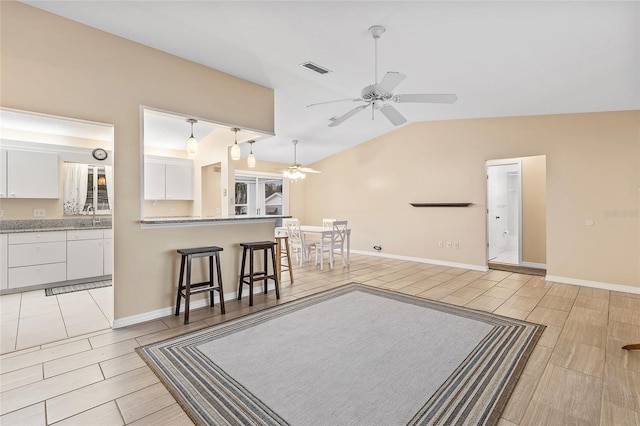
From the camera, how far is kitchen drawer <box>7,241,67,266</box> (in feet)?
13.3

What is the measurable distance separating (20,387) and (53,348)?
0.63 m

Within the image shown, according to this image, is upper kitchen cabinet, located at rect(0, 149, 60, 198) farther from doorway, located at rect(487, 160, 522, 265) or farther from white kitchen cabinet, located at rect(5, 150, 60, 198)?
doorway, located at rect(487, 160, 522, 265)

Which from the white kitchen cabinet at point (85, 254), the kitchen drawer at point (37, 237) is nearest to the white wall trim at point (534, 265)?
the white kitchen cabinet at point (85, 254)

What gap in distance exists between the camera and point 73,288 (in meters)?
4.38

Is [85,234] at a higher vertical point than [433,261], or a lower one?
higher

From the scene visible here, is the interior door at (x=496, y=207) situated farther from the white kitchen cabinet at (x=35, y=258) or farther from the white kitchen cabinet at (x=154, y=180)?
the white kitchen cabinet at (x=35, y=258)

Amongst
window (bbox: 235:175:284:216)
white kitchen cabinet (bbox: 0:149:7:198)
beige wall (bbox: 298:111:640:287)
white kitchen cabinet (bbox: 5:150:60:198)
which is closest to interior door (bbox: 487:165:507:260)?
beige wall (bbox: 298:111:640:287)

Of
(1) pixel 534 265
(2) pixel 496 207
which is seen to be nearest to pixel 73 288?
(1) pixel 534 265

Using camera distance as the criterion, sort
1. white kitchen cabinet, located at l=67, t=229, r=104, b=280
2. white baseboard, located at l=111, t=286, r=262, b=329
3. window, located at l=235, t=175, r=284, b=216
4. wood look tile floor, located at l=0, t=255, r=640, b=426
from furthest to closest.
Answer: window, located at l=235, t=175, r=284, b=216
white kitchen cabinet, located at l=67, t=229, r=104, b=280
white baseboard, located at l=111, t=286, r=262, b=329
wood look tile floor, located at l=0, t=255, r=640, b=426

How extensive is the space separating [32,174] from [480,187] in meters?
7.55

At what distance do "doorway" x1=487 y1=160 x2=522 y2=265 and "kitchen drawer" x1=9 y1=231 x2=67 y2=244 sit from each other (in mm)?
7937

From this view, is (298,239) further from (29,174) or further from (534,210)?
(534,210)

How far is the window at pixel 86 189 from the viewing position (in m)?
4.95

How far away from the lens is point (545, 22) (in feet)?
8.17
